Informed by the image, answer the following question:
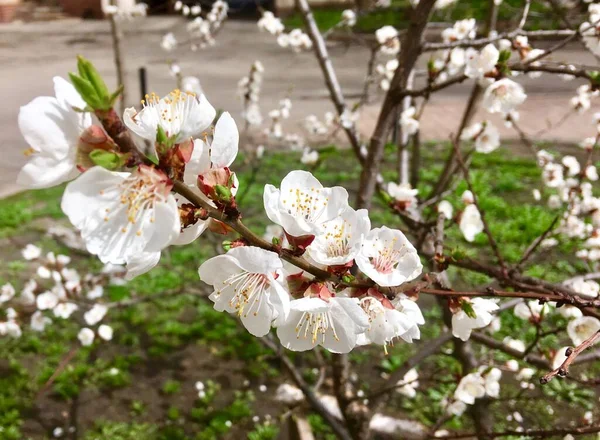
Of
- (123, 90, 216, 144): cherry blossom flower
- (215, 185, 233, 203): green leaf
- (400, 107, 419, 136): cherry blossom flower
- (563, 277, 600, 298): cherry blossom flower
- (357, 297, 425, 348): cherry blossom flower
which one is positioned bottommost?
(563, 277, 600, 298): cherry blossom flower

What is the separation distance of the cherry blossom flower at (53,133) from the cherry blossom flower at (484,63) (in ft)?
3.80

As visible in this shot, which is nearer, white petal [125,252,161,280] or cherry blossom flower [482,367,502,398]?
white petal [125,252,161,280]

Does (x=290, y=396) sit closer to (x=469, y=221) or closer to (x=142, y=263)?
(x=469, y=221)

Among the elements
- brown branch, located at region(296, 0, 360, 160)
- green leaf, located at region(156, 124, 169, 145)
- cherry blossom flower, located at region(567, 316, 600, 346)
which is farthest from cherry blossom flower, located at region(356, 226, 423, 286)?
brown branch, located at region(296, 0, 360, 160)

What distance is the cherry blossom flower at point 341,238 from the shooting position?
716mm

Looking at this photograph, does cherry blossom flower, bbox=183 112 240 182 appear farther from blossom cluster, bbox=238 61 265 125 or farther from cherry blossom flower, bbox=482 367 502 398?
blossom cluster, bbox=238 61 265 125

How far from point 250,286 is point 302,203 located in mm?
166

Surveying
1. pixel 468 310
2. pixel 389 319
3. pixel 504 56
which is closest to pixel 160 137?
pixel 389 319

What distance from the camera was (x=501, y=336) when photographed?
9.99ft

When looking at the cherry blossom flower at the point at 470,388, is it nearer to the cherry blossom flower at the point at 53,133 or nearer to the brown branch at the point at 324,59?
the brown branch at the point at 324,59

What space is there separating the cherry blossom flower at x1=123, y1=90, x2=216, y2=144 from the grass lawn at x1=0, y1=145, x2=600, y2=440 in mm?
1192

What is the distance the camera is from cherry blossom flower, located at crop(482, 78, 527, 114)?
1.50 m

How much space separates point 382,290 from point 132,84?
905cm

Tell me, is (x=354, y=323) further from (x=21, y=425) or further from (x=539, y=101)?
(x=539, y=101)
